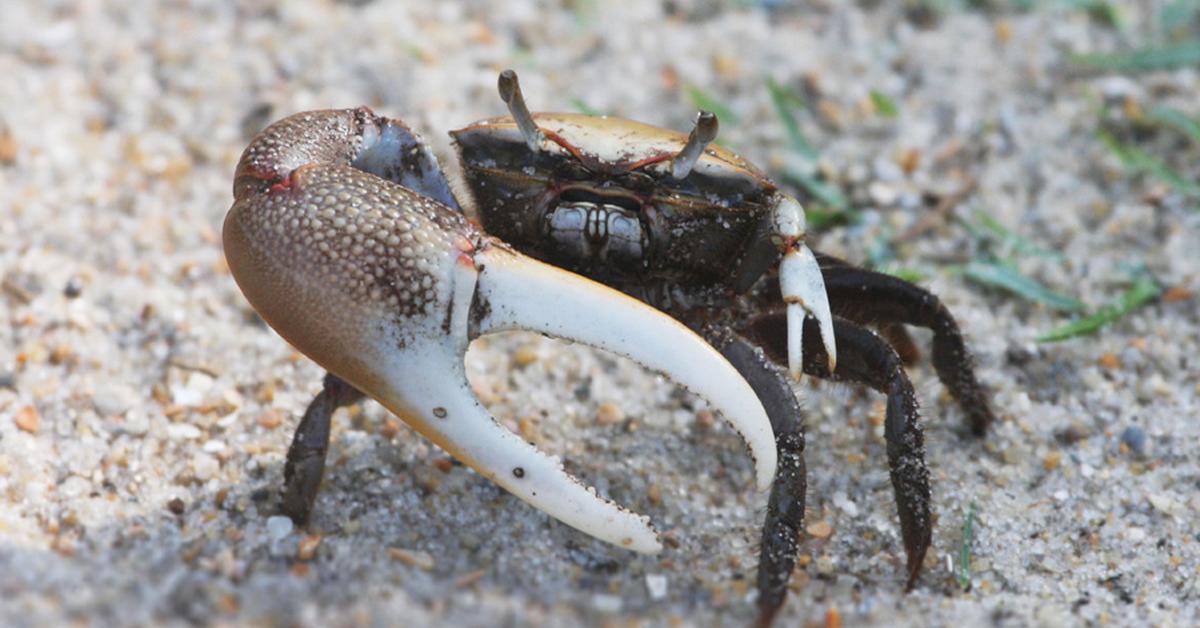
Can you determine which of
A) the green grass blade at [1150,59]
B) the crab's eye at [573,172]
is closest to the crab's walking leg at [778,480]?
the crab's eye at [573,172]

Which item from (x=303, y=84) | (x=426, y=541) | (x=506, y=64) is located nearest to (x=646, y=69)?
(x=506, y=64)

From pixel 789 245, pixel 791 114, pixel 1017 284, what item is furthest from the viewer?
pixel 791 114

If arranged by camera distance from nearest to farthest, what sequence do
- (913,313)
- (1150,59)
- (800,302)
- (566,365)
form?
(800,302) → (913,313) → (566,365) → (1150,59)

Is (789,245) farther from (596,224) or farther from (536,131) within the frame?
(536,131)

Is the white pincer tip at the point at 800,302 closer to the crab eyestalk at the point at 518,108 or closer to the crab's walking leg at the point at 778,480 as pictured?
the crab's walking leg at the point at 778,480

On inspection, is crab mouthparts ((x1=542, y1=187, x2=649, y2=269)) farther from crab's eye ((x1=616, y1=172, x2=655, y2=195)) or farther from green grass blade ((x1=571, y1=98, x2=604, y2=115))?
green grass blade ((x1=571, y1=98, x2=604, y2=115))

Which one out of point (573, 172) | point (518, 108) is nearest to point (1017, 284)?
point (573, 172)

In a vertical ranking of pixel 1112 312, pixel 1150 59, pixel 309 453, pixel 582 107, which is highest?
pixel 1150 59
